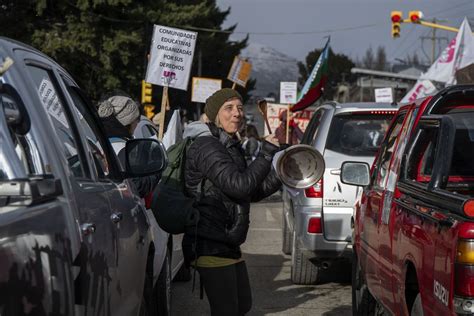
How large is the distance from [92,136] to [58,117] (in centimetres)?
91

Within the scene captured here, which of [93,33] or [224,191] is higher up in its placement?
[93,33]

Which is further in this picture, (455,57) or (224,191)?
(455,57)

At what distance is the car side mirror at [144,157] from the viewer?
4891 millimetres

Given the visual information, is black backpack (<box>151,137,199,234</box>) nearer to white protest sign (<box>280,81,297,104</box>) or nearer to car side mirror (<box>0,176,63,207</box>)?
car side mirror (<box>0,176,63,207</box>)

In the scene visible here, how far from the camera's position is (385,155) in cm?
650

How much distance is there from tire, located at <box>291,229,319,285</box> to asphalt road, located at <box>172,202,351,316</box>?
91mm

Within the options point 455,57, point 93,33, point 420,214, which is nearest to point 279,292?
point 420,214

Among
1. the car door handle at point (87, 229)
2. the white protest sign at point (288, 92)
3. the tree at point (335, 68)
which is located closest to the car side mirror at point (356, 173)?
the car door handle at point (87, 229)

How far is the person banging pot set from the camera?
505 cm

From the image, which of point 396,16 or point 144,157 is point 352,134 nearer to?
point 144,157

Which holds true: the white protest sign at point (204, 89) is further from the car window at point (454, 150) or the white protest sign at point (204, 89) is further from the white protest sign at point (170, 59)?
the car window at point (454, 150)

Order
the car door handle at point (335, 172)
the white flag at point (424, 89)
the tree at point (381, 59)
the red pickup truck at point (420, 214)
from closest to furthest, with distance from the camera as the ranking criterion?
1. the red pickup truck at point (420, 214)
2. the car door handle at point (335, 172)
3. the white flag at point (424, 89)
4. the tree at point (381, 59)

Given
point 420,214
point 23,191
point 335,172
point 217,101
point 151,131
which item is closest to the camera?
point 23,191

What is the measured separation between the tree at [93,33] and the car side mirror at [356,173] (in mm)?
30350
